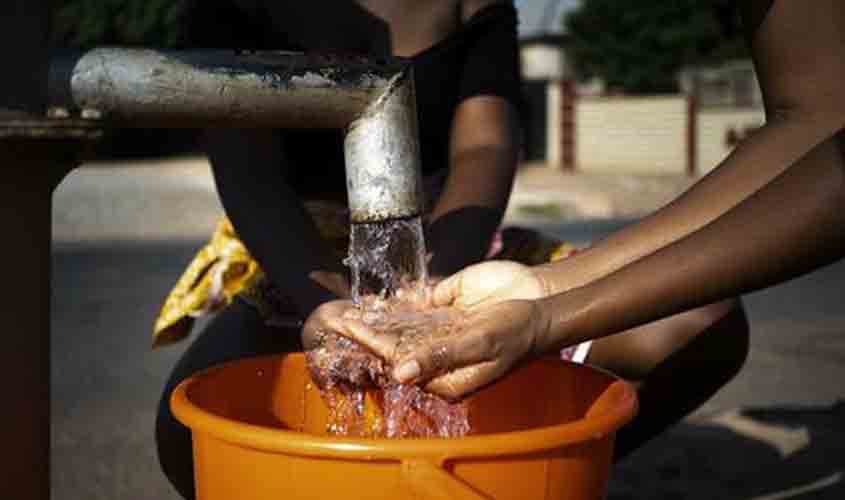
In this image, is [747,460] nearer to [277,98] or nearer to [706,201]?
[706,201]

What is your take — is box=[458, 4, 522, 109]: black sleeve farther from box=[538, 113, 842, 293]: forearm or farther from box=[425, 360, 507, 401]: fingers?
box=[425, 360, 507, 401]: fingers

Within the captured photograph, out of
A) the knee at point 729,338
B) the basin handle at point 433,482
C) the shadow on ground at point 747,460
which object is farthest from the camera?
the shadow on ground at point 747,460

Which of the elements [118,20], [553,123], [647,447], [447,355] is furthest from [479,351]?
[118,20]

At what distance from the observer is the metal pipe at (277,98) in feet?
3.22

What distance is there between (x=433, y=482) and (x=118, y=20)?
62.5 ft

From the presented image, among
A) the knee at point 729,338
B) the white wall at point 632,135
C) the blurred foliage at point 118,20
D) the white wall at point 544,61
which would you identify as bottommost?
the white wall at point 544,61

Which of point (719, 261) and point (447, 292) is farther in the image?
Answer: point (447, 292)

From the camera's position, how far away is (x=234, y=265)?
6.45ft

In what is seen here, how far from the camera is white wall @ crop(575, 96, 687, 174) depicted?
53.5 ft

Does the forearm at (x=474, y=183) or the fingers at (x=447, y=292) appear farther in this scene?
the forearm at (x=474, y=183)

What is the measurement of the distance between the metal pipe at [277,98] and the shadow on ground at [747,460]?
1188 mm

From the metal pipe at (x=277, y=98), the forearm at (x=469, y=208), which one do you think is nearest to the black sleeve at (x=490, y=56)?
the forearm at (x=469, y=208)

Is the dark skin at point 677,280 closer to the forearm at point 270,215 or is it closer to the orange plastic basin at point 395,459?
the orange plastic basin at point 395,459

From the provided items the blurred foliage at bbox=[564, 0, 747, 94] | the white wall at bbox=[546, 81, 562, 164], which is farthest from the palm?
the blurred foliage at bbox=[564, 0, 747, 94]
